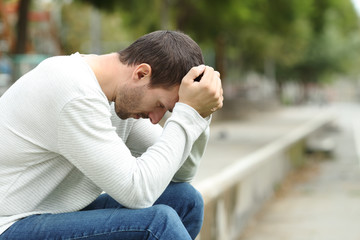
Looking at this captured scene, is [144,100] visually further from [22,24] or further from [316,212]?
[22,24]

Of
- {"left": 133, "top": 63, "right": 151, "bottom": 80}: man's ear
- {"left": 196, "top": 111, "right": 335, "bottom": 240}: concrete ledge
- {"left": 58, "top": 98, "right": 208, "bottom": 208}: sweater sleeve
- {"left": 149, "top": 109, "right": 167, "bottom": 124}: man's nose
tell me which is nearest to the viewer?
{"left": 58, "top": 98, "right": 208, "bottom": 208}: sweater sleeve

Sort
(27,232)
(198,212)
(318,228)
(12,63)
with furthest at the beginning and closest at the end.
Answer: (12,63)
(318,228)
(198,212)
(27,232)

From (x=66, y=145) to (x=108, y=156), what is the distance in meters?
0.14

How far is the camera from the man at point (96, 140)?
2170 mm

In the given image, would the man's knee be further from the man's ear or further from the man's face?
the man's ear

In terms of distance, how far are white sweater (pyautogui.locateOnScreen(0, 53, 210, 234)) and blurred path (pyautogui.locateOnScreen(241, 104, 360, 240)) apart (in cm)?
397

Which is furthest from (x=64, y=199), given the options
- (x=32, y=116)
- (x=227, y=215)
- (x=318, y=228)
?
(x=318, y=228)

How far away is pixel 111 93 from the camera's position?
7.77 ft

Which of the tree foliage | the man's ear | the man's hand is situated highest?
the man's ear

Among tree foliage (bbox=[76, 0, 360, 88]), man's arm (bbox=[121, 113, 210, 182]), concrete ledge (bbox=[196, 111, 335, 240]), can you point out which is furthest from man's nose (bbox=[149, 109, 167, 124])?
tree foliage (bbox=[76, 0, 360, 88])

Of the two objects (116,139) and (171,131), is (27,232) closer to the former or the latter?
(116,139)

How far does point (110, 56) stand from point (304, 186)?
803 centimetres

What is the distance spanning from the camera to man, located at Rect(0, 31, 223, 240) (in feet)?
7.12

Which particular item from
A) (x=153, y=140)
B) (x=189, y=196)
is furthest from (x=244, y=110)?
(x=189, y=196)
